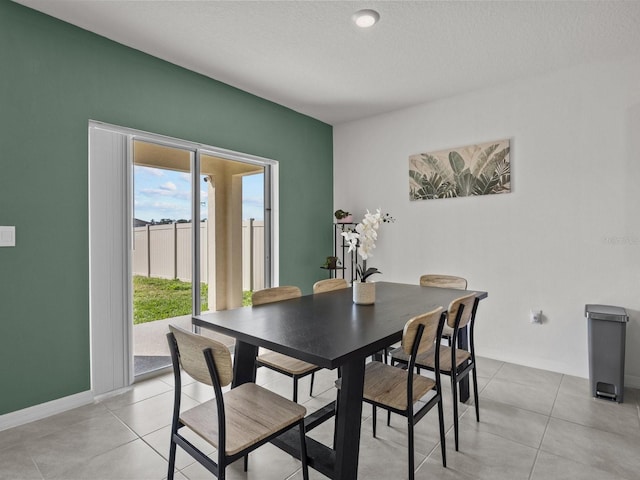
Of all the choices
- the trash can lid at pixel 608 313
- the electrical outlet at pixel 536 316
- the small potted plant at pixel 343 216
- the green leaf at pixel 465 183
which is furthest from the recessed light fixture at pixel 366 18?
the electrical outlet at pixel 536 316

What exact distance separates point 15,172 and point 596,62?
459cm

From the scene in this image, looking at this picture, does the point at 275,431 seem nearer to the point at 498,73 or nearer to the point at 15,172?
the point at 15,172

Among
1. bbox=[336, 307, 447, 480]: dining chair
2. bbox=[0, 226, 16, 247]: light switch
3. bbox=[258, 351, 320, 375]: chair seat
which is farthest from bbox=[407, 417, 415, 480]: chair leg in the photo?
bbox=[0, 226, 16, 247]: light switch

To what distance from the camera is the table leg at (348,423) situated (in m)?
1.42

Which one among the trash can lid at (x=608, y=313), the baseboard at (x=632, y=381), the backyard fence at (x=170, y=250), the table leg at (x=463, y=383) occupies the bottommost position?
the baseboard at (x=632, y=381)

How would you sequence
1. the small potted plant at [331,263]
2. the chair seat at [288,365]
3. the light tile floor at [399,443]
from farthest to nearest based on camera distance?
the small potted plant at [331,263] → the chair seat at [288,365] → the light tile floor at [399,443]

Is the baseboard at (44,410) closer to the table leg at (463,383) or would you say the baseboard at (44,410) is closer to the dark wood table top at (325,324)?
the dark wood table top at (325,324)

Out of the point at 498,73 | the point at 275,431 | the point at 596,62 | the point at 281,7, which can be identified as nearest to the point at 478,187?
the point at 498,73

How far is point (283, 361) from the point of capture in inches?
86.0

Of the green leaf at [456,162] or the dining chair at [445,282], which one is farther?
the green leaf at [456,162]

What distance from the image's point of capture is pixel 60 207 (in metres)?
2.49

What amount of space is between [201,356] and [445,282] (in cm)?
237

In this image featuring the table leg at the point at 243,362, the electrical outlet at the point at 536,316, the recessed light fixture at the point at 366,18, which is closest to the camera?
the table leg at the point at 243,362

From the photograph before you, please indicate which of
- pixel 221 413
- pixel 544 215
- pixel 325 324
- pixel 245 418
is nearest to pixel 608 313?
pixel 544 215
